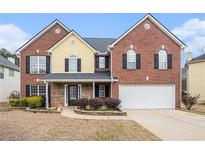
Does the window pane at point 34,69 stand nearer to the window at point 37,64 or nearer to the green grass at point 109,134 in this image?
the window at point 37,64

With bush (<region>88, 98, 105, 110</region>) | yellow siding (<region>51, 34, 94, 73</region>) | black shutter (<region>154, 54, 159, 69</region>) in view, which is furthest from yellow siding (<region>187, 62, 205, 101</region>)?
bush (<region>88, 98, 105, 110</region>)

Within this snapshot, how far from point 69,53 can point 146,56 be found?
692 centimetres

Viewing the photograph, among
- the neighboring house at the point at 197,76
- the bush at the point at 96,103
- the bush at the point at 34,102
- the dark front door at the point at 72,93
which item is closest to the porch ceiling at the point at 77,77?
the dark front door at the point at 72,93

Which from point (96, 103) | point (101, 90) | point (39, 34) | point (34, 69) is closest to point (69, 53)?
point (34, 69)

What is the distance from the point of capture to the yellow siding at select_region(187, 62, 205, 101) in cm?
3916

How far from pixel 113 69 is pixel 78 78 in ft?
10.2

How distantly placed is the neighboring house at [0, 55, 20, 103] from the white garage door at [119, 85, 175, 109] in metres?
15.9

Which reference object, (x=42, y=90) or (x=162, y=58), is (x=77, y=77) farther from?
(x=162, y=58)

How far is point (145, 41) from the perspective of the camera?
95.9ft

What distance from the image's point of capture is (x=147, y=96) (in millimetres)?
29359

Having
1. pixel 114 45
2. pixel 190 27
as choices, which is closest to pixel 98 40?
pixel 114 45

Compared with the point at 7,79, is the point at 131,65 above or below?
above
